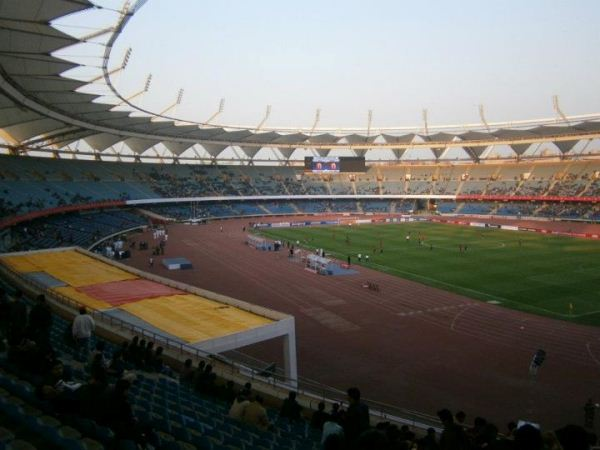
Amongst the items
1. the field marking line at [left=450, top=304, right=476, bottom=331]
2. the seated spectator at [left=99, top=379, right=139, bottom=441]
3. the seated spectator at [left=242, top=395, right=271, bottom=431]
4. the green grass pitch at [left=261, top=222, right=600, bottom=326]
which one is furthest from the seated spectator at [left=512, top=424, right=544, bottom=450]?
the green grass pitch at [left=261, top=222, right=600, bottom=326]

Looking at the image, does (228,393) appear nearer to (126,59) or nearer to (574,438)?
(574,438)

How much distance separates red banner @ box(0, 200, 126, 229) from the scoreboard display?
116 ft

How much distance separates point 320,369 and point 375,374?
6.87 ft

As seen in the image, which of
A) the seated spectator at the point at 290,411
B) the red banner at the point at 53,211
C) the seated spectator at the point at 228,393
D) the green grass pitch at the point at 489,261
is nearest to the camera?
the seated spectator at the point at 290,411

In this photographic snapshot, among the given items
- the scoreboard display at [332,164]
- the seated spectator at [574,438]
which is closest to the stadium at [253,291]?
the seated spectator at [574,438]

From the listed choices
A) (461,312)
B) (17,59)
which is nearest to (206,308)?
(461,312)

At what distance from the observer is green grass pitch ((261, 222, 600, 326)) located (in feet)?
92.1

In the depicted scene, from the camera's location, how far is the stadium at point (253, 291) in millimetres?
7578

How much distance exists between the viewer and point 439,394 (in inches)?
632

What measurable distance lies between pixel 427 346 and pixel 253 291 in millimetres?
13097

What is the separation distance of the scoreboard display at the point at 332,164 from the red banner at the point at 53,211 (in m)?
35.3

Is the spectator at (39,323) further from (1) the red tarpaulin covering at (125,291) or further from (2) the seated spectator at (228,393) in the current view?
(1) the red tarpaulin covering at (125,291)

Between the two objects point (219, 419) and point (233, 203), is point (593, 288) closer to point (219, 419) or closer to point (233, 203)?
point (219, 419)

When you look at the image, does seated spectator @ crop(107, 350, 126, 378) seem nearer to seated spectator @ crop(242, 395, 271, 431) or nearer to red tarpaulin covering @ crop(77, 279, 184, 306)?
seated spectator @ crop(242, 395, 271, 431)
